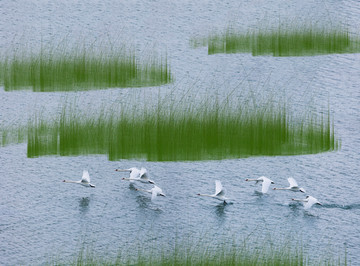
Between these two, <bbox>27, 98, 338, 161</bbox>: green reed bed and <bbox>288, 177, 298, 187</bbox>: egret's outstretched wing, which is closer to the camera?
<bbox>288, 177, 298, 187</bbox>: egret's outstretched wing

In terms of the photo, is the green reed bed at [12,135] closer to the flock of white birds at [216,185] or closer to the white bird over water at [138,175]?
the flock of white birds at [216,185]

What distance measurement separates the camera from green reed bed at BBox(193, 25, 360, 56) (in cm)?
2120

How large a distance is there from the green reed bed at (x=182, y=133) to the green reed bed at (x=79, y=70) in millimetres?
1424

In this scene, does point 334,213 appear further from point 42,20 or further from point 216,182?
point 42,20

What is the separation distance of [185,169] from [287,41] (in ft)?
19.2

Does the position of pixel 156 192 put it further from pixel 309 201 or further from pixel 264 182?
pixel 309 201

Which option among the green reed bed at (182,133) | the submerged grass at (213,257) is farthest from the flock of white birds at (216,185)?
the submerged grass at (213,257)

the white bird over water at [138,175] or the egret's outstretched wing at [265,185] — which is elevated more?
the white bird over water at [138,175]

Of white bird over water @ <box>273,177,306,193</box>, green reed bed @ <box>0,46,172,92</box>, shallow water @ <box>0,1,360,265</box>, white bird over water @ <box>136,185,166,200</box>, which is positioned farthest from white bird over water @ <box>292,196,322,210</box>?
green reed bed @ <box>0,46,172,92</box>

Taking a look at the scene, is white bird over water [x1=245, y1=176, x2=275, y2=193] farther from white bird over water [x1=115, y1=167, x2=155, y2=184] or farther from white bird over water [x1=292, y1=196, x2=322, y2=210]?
white bird over water [x1=115, y1=167, x2=155, y2=184]

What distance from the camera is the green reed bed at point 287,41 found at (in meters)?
21.2

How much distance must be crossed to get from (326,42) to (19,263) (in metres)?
10.8

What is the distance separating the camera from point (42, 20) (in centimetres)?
2272

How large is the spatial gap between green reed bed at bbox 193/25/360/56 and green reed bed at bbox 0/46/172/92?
187 cm
